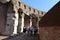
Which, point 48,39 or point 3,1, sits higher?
point 3,1

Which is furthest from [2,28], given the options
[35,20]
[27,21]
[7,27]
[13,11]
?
[35,20]

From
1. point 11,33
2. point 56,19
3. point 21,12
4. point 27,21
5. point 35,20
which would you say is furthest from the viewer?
point 35,20

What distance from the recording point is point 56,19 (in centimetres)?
893

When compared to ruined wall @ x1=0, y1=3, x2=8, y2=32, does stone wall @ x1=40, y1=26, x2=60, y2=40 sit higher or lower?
lower

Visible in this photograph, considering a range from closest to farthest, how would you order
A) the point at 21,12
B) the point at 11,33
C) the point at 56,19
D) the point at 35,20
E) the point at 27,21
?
1. the point at 56,19
2. the point at 11,33
3. the point at 21,12
4. the point at 27,21
5. the point at 35,20

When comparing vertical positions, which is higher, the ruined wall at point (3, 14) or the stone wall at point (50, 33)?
the ruined wall at point (3, 14)

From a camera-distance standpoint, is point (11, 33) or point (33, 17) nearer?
point (11, 33)

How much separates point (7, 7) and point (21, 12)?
1.87 metres

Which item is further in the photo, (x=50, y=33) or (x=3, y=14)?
(x=3, y=14)

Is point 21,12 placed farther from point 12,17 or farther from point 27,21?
point 27,21

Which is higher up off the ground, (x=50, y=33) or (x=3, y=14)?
(x=3, y=14)

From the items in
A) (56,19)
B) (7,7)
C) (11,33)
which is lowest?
(11,33)

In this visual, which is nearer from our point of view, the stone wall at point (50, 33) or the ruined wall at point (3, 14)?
the stone wall at point (50, 33)

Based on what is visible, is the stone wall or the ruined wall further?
the ruined wall
